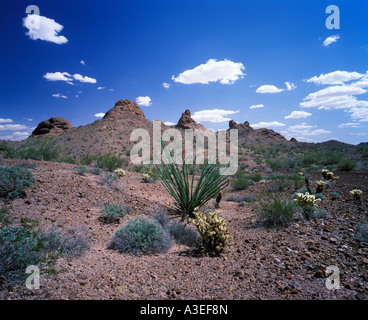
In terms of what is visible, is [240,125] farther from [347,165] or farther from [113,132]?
[347,165]

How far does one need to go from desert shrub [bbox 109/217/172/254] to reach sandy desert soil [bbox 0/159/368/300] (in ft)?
0.50

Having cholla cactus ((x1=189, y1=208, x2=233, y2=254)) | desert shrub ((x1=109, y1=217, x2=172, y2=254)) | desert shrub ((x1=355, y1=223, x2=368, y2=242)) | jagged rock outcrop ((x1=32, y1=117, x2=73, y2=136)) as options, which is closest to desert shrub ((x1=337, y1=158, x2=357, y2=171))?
desert shrub ((x1=355, y1=223, x2=368, y2=242))

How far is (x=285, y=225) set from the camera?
4453 millimetres

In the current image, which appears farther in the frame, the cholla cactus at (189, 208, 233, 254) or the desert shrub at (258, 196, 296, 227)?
the desert shrub at (258, 196, 296, 227)

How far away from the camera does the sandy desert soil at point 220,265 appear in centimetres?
248

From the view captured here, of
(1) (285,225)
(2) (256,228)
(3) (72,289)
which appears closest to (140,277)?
(3) (72,289)

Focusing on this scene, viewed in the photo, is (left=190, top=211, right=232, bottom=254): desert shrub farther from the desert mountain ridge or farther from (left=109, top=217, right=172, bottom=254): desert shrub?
the desert mountain ridge

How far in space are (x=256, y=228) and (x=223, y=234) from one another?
4.35ft

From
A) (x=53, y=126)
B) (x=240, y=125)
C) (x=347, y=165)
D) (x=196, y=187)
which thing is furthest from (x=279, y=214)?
(x=240, y=125)

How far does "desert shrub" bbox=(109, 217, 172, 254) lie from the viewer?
12.1 ft

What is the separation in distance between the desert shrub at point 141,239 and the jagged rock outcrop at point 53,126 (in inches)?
2200
